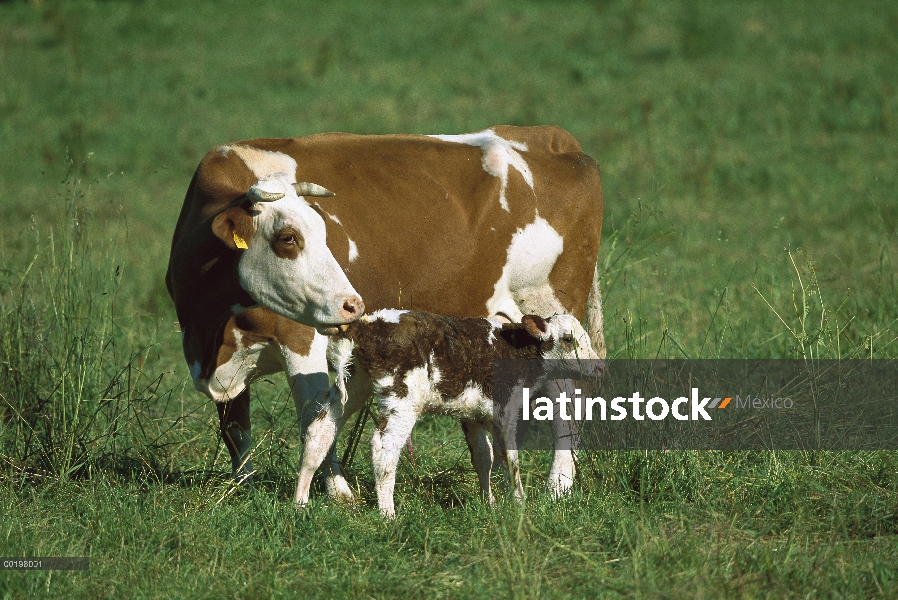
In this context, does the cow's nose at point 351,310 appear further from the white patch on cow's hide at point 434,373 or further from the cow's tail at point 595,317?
the cow's tail at point 595,317

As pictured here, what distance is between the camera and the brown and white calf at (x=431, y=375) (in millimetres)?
4941

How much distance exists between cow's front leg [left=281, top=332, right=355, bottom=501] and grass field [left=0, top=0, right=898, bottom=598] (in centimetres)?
29

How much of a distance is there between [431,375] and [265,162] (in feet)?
5.43

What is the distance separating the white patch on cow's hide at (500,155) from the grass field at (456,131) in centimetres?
80

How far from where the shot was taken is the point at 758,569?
4.18 metres

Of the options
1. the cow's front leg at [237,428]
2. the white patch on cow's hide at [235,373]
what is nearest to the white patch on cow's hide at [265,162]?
the white patch on cow's hide at [235,373]

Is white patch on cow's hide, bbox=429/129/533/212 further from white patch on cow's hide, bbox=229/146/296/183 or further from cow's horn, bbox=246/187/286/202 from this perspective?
cow's horn, bbox=246/187/286/202

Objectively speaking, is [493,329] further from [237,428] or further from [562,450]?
[237,428]

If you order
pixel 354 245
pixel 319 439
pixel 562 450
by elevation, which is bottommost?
pixel 562 450

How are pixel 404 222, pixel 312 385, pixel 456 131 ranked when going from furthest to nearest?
1. pixel 456 131
2. pixel 404 222
3. pixel 312 385

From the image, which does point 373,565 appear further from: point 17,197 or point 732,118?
point 732,118

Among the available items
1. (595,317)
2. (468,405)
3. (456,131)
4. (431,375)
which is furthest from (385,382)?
(456,131)

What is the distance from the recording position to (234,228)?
5.17m

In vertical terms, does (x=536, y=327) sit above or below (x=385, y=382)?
above
